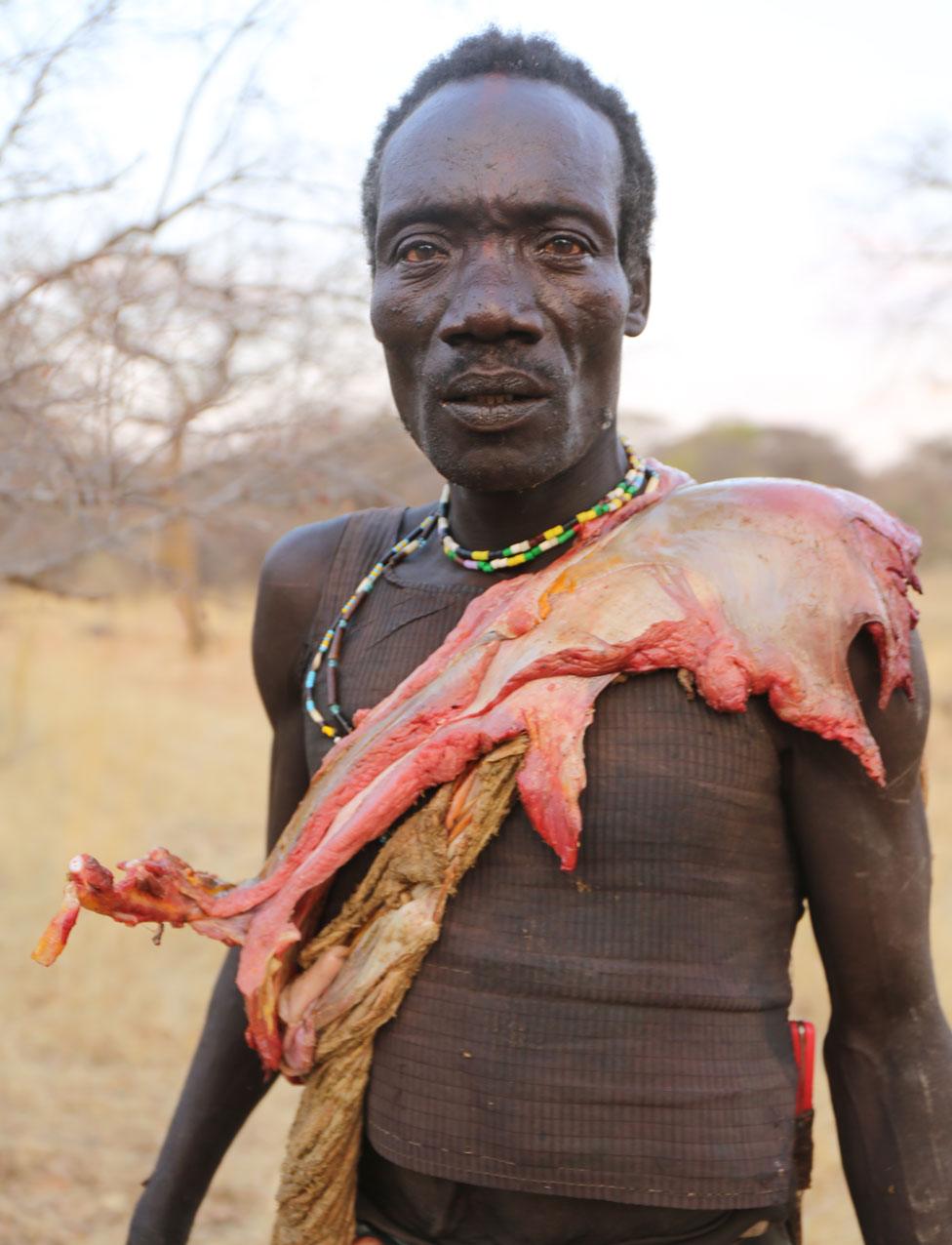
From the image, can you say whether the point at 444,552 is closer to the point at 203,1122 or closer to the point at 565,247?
the point at 565,247

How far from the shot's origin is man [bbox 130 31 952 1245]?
131cm

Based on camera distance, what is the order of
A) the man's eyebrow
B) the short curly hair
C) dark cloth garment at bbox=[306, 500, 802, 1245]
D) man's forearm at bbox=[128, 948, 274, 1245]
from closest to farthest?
dark cloth garment at bbox=[306, 500, 802, 1245]
the man's eyebrow
the short curly hair
man's forearm at bbox=[128, 948, 274, 1245]

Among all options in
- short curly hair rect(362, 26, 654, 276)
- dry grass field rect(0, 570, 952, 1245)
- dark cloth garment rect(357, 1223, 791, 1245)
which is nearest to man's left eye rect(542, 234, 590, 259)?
short curly hair rect(362, 26, 654, 276)

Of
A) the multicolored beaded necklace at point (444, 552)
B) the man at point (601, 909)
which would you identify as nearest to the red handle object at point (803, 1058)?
the man at point (601, 909)

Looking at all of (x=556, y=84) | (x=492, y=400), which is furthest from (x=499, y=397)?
(x=556, y=84)

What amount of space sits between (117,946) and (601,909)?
16.6ft

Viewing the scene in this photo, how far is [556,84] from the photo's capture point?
1498 mm

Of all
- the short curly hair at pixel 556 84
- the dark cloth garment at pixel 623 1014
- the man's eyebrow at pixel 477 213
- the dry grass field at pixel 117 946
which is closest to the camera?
the dark cloth garment at pixel 623 1014

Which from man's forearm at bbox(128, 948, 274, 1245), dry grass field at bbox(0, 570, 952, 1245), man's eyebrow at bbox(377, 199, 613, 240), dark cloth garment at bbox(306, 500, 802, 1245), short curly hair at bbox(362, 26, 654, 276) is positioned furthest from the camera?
dry grass field at bbox(0, 570, 952, 1245)

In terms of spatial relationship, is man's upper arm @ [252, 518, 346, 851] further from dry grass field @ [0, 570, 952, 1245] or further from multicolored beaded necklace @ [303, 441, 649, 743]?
dry grass field @ [0, 570, 952, 1245]

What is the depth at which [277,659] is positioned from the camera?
1.79 meters

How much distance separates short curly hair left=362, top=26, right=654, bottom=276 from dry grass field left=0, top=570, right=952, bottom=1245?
2682 mm

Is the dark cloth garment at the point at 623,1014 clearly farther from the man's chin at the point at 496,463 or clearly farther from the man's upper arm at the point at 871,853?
the man's chin at the point at 496,463

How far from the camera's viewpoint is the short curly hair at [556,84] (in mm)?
1510
